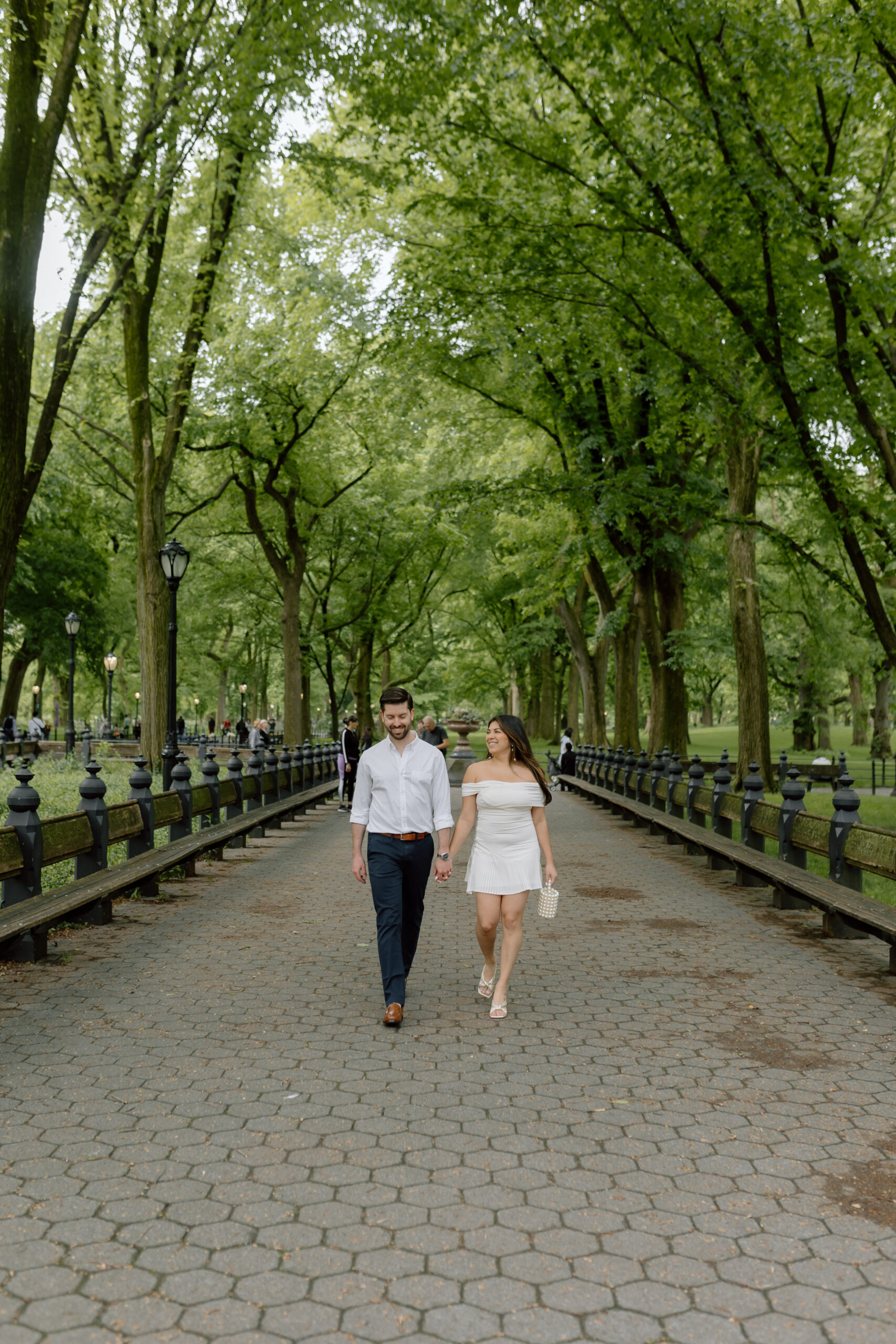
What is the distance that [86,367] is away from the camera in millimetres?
23859

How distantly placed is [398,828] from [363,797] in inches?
11.0

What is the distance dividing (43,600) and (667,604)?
22948 millimetres

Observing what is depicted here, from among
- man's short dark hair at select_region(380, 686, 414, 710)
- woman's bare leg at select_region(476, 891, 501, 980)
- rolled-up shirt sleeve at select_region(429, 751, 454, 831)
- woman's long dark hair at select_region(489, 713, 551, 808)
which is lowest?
woman's bare leg at select_region(476, 891, 501, 980)

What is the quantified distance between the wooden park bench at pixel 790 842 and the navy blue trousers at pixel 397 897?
3023mm

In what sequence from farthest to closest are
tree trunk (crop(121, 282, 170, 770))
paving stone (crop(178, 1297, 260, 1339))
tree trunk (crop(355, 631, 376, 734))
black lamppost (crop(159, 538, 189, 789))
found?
tree trunk (crop(355, 631, 376, 734)) < tree trunk (crop(121, 282, 170, 770)) < black lamppost (crop(159, 538, 189, 789)) < paving stone (crop(178, 1297, 260, 1339))

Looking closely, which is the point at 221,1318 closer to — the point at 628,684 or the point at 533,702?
the point at 628,684

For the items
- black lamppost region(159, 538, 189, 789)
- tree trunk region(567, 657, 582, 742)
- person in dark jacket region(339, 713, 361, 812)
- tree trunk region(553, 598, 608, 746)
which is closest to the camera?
black lamppost region(159, 538, 189, 789)

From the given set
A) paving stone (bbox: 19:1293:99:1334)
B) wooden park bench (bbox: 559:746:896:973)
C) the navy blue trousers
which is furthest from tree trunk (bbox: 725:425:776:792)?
paving stone (bbox: 19:1293:99:1334)

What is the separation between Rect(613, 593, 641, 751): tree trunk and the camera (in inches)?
1067

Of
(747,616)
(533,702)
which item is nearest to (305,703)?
(533,702)

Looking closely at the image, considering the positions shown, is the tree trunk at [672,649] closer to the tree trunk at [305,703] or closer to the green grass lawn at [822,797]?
the green grass lawn at [822,797]

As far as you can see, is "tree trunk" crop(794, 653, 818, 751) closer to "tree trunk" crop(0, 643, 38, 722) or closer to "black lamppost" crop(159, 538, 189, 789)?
"tree trunk" crop(0, 643, 38, 722)

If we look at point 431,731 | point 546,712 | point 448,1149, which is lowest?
point 448,1149

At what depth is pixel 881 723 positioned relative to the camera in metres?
35.6
